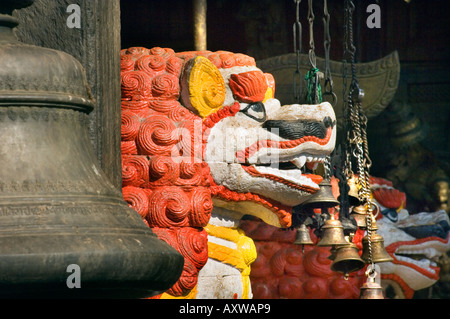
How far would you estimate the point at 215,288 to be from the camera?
5.77 m

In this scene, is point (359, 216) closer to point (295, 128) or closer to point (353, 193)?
point (353, 193)

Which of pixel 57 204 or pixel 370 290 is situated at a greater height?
pixel 57 204

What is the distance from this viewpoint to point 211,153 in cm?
574

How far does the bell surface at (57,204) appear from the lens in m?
3.39

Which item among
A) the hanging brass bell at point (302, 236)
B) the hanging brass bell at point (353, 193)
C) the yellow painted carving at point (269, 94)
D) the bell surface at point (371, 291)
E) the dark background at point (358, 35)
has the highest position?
the dark background at point (358, 35)

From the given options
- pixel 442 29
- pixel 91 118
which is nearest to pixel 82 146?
pixel 91 118

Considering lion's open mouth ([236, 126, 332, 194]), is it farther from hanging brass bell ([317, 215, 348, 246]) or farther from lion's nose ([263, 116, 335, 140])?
hanging brass bell ([317, 215, 348, 246])

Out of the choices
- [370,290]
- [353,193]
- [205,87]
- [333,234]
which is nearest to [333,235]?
[333,234]

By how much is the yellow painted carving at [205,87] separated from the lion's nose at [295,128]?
0.30m

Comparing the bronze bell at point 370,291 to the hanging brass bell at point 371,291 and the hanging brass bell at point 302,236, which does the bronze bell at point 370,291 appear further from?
the hanging brass bell at point 302,236

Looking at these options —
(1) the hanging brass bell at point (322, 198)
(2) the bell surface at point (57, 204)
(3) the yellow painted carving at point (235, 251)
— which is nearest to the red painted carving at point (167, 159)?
(3) the yellow painted carving at point (235, 251)

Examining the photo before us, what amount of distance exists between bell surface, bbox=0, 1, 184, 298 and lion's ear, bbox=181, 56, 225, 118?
6.19 feet

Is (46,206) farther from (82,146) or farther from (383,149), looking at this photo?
(383,149)

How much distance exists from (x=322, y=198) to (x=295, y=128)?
508 mm
